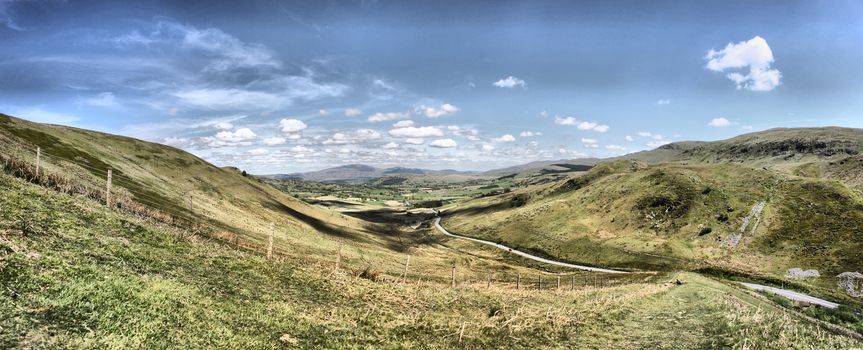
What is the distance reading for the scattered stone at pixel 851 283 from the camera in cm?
8386

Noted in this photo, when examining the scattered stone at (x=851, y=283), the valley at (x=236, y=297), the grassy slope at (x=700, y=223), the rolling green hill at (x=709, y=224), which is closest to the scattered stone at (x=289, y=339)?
the valley at (x=236, y=297)

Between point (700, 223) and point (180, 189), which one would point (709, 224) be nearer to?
point (700, 223)

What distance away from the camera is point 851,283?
86.9 meters

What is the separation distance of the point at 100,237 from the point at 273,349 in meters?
15.4

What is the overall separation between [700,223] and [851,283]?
51.5 m

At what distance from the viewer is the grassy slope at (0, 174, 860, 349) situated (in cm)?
1581

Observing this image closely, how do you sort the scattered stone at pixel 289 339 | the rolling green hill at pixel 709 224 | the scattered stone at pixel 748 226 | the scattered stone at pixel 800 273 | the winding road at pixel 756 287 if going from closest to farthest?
the scattered stone at pixel 289 339 → the winding road at pixel 756 287 → the scattered stone at pixel 800 273 → the rolling green hill at pixel 709 224 → the scattered stone at pixel 748 226

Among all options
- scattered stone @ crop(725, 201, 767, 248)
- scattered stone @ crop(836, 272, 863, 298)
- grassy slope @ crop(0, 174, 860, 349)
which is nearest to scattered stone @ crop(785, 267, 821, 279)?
scattered stone @ crop(836, 272, 863, 298)

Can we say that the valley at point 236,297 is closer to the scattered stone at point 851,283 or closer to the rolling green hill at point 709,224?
the scattered stone at point 851,283

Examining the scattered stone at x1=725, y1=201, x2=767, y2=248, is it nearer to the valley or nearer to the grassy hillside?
the valley

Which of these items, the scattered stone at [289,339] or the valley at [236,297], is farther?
the scattered stone at [289,339]

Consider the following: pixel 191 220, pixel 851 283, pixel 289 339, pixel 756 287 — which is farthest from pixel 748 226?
pixel 289 339

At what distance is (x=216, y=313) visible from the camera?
1958 cm

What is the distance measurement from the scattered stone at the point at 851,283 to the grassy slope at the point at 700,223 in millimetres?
2378
